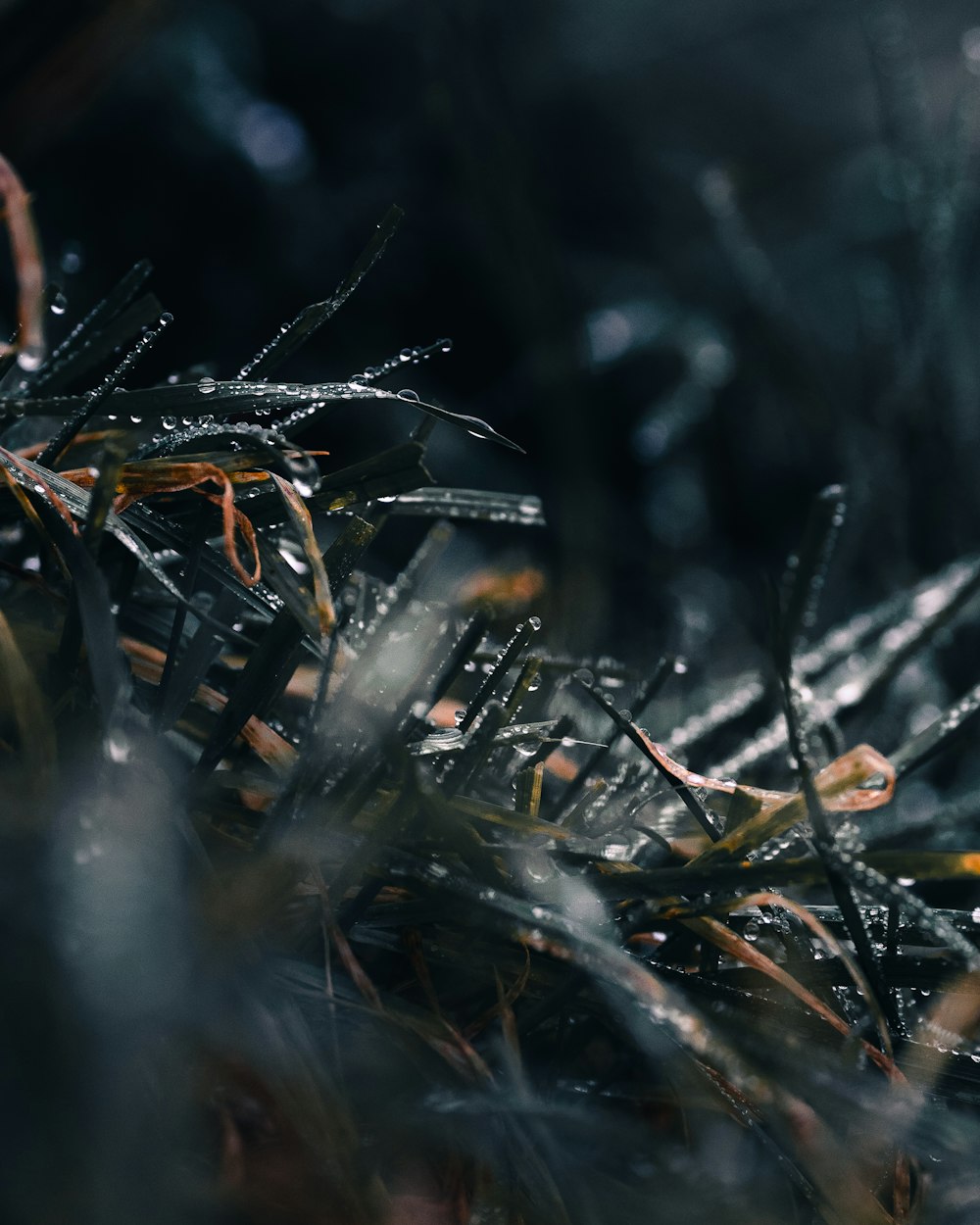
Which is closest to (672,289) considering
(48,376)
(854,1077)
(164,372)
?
(164,372)

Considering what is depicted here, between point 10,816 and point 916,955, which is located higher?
point 10,816

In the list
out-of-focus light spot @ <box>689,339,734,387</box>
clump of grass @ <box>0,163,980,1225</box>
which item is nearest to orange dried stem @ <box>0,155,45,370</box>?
clump of grass @ <box>0,163,980,1225</box>

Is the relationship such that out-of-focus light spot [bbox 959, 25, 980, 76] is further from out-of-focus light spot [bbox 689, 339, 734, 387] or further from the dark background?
out-of-focus light spot [bbox 689, 339, 734, 387]

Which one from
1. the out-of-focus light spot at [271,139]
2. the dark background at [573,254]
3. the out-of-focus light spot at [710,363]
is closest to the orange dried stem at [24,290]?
the dark background at [573,254]

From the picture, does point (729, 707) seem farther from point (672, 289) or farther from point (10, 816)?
point (672, 289)

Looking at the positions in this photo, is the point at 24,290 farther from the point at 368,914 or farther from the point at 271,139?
the point at 271,139

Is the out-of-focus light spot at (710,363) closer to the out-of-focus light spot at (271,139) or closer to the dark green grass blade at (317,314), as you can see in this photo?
the out-of-focus light spot at (271,139)

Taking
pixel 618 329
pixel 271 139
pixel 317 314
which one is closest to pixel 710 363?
pixel 618 329

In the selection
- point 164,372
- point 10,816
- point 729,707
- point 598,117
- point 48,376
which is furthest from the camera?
point 598,117

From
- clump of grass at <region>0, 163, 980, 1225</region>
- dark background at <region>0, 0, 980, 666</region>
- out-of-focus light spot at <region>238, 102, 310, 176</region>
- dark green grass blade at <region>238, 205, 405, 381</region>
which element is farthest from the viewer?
out-of-focus light spot at <region>238, 102, 310, 176</region>
